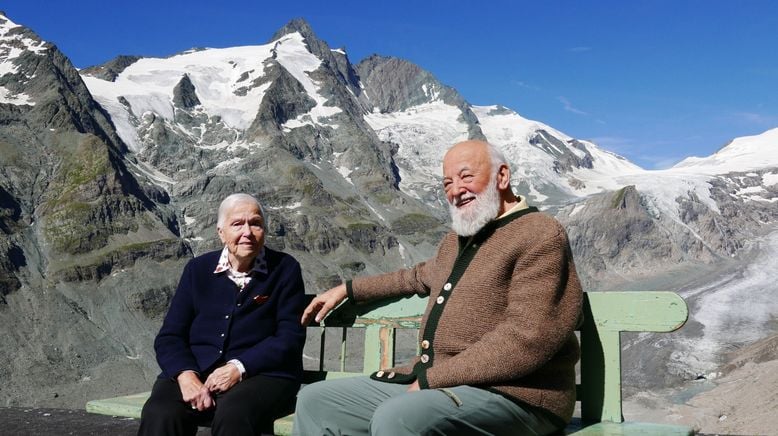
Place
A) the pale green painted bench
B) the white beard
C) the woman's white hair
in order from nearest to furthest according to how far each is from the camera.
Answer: the pale green painted bench
the white beard
the woman's white hair

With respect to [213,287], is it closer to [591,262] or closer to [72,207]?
[72,207]

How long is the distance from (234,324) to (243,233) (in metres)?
0.61

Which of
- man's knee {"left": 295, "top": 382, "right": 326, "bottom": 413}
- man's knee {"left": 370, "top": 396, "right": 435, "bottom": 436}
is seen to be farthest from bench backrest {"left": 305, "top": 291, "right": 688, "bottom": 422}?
man's knee {"left": 295, "top": 382, "right": 326, "bottom": 413}

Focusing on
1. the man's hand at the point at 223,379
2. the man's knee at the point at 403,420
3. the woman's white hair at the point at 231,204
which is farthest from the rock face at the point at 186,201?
the man's knee at the point at 403,420

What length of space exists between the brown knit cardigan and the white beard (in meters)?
0.06

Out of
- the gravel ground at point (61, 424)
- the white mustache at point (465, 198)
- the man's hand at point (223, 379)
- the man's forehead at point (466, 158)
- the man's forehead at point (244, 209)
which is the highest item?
the man's forehead at point (466, 158)

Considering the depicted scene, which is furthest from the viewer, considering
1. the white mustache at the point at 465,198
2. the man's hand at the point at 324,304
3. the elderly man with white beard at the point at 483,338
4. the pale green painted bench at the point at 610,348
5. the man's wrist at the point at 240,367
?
the man's hand at the point at 324,304

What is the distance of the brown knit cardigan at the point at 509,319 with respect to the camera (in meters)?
3.52

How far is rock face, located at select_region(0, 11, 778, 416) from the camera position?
8075 cm

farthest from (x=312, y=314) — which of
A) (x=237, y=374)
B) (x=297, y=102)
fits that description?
(x=297, y=102)

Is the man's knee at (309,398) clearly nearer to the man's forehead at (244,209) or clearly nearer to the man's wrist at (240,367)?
the man's wrist at (240,367)

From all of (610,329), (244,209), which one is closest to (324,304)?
(244,209)

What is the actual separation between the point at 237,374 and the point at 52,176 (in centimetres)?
11008

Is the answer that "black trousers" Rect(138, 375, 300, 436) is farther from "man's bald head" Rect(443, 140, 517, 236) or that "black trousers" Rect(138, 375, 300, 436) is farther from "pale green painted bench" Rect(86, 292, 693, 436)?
"man's bald head" Rect(443, 140, 517, 236)
